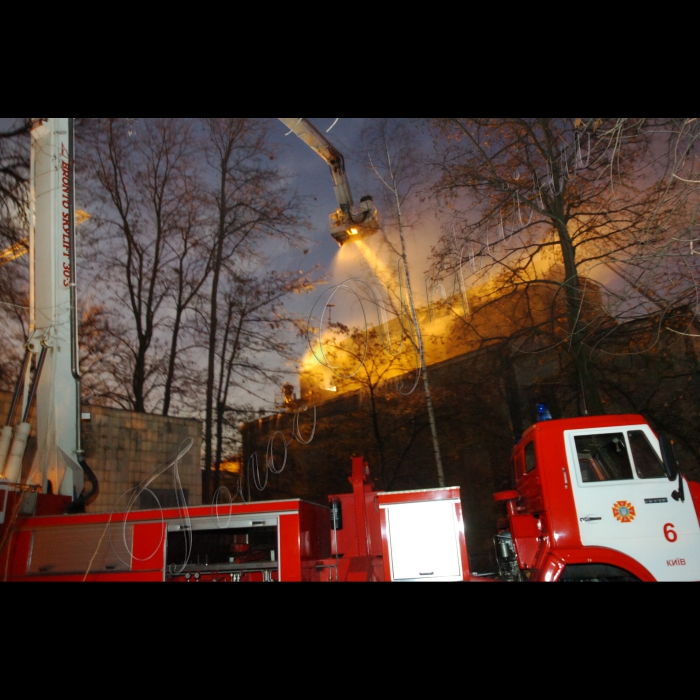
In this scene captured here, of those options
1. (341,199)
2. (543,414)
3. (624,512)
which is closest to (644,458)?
(624,512)

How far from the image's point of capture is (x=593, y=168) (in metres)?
12.4

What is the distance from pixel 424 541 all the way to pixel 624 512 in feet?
6.86

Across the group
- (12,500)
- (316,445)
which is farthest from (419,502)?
(316,445)

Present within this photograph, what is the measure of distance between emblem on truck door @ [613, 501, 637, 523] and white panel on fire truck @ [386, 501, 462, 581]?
1655 mm

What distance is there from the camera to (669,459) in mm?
5039

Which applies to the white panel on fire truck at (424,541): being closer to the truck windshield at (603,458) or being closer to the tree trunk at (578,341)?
the truck windshield at (603,458)

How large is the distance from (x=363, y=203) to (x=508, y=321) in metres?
5.02

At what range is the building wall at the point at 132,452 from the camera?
38.4 ft

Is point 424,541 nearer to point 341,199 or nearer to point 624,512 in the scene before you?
point 624,512

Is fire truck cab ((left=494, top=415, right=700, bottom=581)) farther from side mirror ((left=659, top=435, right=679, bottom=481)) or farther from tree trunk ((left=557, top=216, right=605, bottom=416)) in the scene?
tree trunk ((left=557, top=216, right=605, bottom=416))

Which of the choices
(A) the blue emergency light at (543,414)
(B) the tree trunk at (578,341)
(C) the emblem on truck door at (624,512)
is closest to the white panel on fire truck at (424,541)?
(A) the blue emergency light at (543,414)

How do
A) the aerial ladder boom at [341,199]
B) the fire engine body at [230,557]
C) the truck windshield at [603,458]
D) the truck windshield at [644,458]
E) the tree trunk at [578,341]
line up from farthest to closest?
the aerial ladder boom at [341,199] < the tree trunk at [578,341] < the fire engine body at [230,557] < the truck windshield at [603,458] < the truck windshield at [644,458]

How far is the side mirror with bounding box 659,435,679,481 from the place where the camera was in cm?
502

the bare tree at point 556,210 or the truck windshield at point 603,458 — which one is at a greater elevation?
the bare tree at point 556,210
